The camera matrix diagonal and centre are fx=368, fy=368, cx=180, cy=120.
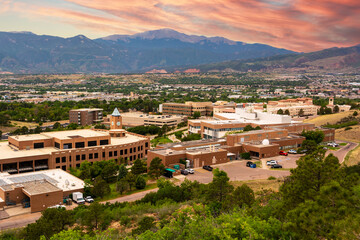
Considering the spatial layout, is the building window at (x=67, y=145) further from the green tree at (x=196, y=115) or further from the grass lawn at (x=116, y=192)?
the green tree at (x=196, y=115)

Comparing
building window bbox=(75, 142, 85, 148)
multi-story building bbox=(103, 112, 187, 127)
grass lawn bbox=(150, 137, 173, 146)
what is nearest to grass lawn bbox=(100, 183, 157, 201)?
building window bbox=(75, 142, 85, 148)

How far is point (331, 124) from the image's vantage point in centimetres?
10688

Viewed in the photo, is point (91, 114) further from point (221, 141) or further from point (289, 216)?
point (289, 216)

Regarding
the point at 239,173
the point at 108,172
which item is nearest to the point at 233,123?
the point at 239,173

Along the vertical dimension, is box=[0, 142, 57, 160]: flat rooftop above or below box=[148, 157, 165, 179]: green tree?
above

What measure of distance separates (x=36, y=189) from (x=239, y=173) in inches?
1164

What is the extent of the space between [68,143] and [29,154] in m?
6.58

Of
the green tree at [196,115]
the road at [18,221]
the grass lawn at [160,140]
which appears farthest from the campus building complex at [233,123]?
the road at [18,221]

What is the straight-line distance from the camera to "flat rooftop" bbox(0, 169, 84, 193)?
152 ft

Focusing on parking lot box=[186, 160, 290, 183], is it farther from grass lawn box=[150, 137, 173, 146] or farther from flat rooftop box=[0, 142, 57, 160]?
grass lawn box=[150, 137, 173, 146]

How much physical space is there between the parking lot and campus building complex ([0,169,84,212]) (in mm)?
17211

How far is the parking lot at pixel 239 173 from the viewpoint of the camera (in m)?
54.1

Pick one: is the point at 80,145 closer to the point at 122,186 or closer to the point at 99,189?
the point at 122,186

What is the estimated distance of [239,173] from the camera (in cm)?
5728
